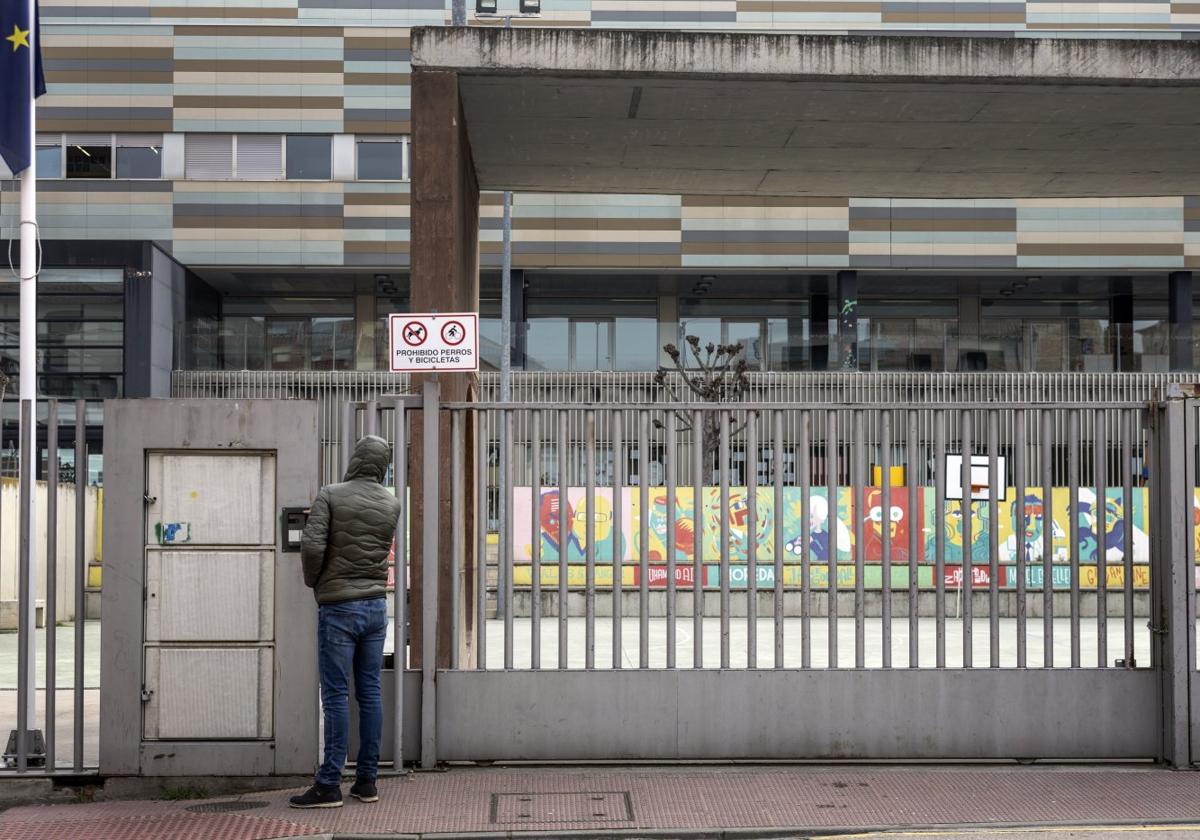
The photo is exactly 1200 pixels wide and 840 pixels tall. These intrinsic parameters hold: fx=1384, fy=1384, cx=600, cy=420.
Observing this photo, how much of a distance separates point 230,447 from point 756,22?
3467 centimetres

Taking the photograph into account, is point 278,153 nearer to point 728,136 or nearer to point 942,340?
point 942,340

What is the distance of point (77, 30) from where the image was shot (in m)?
38.3

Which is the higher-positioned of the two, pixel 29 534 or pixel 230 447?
pixel 230 447

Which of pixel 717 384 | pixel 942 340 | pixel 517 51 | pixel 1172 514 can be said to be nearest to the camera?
pixel 1172 514

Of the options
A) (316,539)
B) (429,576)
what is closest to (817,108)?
(429,576)

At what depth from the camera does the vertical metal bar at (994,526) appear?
863cm

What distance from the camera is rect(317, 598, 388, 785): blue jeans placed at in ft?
24.1

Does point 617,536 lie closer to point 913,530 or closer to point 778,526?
point 778,526

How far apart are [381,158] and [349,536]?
3324cm

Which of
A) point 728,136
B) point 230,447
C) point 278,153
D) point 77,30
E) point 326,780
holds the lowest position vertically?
point 326,780

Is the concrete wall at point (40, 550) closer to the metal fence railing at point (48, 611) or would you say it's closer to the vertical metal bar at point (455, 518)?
the metal fence railing at point (48, 611)

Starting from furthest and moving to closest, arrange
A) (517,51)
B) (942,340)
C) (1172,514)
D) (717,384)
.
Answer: (942,340) → (717,384) → (517,51) → (1172,514)

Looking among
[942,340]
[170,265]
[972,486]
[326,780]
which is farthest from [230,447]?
[170,265]

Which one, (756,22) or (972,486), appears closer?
(972,486)
